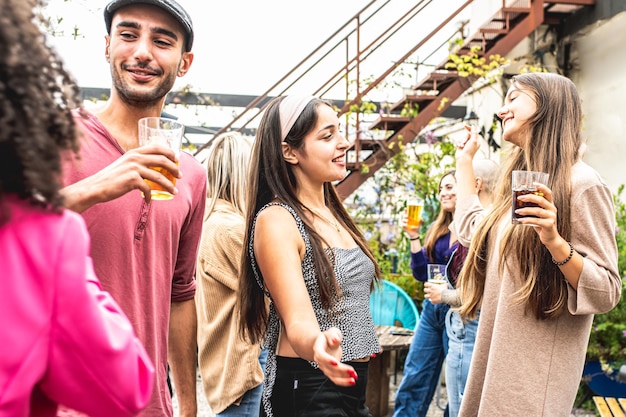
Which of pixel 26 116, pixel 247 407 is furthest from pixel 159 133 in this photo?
pixel 247 407

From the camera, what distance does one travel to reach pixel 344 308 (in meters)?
2.17

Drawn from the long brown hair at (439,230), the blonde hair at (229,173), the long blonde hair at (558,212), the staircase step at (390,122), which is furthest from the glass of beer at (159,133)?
the staircase step at (390,122)

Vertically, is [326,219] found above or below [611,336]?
above

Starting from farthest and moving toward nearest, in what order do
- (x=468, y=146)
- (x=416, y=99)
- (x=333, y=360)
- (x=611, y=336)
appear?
(x=416, y=99)
(x=611, y=336)
(x=468, y=146)
(x=333, y=360)

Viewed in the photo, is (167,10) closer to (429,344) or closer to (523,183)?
(523,183)

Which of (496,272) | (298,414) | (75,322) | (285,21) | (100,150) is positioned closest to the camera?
(75,322)

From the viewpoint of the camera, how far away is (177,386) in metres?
2.18

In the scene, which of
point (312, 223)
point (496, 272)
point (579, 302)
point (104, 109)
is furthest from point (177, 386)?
point (579, 302)

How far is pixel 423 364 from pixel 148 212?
3.21 m

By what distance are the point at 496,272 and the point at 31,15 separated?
1.95 meters

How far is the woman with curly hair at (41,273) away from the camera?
32.7 inches

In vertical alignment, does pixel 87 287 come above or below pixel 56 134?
below

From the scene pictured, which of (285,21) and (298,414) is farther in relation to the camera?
(285,21)

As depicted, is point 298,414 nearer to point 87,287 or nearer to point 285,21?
point 87,287
